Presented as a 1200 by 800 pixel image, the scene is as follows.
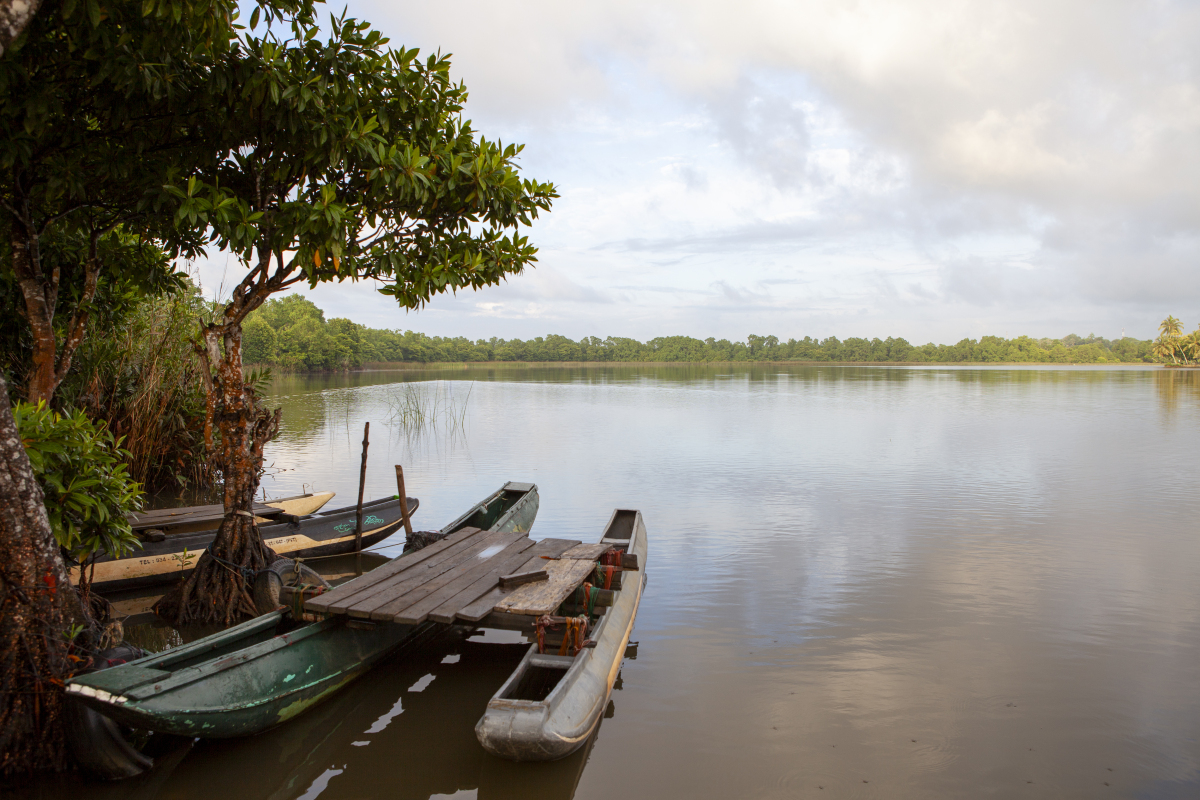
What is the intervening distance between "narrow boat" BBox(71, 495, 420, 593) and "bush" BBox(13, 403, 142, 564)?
171 cm

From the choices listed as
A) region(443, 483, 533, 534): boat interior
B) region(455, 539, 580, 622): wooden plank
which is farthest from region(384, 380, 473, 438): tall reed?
region(455, 539, 580, 622): wooden plank

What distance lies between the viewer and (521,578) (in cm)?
546

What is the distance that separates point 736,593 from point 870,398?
88.4ft

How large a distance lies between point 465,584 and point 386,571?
2.42 feet

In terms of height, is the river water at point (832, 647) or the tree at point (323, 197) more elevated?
the tree at point (323, 197)

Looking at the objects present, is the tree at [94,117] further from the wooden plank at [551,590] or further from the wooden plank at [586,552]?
the wooden plank at [586,552]

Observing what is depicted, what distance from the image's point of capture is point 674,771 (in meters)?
4.41

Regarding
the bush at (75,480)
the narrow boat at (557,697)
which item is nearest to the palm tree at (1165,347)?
the narrow boat at (557,697)

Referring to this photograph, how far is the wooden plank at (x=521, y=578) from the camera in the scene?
17.7 feet

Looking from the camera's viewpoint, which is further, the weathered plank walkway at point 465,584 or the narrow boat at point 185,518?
the narrow boat at point 185,518

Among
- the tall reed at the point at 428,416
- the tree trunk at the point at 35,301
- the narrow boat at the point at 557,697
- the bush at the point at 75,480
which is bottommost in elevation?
the narrow boat at the point at 557,697

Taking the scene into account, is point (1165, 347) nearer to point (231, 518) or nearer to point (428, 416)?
point (428, 416)

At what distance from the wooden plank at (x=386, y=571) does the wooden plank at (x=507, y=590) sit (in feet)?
2.80

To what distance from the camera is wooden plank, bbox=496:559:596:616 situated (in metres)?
4.96
